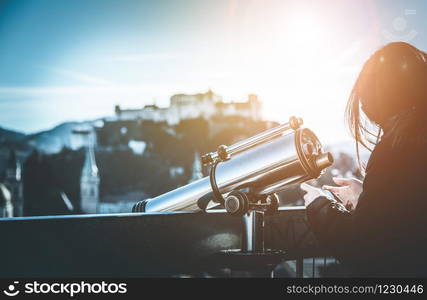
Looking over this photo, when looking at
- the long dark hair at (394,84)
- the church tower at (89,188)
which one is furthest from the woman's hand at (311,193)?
the church tower at (89,188)

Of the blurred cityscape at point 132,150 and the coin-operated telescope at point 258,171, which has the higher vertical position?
the blurred cityscape at point 132,150

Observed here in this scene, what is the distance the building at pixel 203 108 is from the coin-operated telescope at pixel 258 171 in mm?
56531

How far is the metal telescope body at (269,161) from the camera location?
4.56 feet

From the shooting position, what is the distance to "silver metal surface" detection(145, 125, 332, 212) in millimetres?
1391

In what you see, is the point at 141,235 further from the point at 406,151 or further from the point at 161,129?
the point at 161,129

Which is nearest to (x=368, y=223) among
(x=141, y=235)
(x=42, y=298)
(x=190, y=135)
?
(x=141, y=235)

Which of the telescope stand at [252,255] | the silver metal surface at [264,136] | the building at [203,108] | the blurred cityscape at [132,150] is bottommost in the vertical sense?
the telescope stand at [252,255]

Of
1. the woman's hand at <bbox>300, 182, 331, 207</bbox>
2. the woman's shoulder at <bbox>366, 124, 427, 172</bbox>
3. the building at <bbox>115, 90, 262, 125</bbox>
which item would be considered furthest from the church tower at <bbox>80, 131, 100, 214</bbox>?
the woman's shoulder at <bbox>366, 124, 427, 172</bbox>

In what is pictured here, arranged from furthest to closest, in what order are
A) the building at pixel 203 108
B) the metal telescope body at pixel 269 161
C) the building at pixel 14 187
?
the building at pixel 203 108
the building at pixel 14 187
the metal telescope body at pixel 269 161

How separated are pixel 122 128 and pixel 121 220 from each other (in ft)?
200

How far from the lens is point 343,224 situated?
124cm

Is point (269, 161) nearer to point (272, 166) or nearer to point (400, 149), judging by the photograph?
point (272, 166)

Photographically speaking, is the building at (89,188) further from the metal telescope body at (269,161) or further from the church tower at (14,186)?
the metal telescope body at (269,161)

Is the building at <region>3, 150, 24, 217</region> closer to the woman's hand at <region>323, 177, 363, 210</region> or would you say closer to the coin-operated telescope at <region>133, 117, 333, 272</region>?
the coin-operated telescope at <region>133, 117, 333, 272</region>
